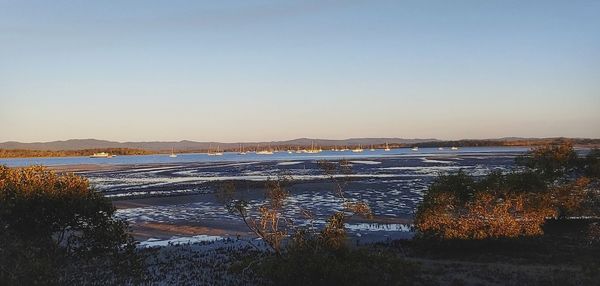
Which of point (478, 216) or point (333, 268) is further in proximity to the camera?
point (478, 216)

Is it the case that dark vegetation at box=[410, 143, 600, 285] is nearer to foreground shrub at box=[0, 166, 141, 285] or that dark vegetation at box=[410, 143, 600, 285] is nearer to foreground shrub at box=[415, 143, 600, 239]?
foreground shrub at box=[415, 143, 600, 239]

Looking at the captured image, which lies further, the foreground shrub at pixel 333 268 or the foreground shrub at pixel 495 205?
the foreground shrub at pixel 495 205

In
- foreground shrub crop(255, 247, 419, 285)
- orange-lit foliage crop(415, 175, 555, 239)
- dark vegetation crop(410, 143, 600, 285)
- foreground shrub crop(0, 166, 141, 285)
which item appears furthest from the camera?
orange-lit foliage crop(415, 175, 555, 239)

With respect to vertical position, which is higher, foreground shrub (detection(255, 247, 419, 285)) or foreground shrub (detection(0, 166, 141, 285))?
foreground shrub (detection(0, 166, 141, 285))

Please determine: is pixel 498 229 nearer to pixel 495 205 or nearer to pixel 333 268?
pixel 495 205

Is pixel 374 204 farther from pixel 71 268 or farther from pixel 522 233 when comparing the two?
pixel 71 268

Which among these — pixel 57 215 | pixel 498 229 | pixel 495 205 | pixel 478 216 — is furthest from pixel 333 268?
pixel 495 205

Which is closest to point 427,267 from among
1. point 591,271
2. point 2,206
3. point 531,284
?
point 531,284

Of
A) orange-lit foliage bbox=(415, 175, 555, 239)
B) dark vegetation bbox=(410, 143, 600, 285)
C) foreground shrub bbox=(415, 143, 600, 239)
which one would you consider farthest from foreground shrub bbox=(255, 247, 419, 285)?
foreground shrub bbox=(415, 143, 600, 239)

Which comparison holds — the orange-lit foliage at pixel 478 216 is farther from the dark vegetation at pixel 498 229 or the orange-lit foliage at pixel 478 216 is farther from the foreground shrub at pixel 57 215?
the foreground shrub at pixel 57 215

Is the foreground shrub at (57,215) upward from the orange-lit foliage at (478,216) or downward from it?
upward

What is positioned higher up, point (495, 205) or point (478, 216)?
point (495, 205)

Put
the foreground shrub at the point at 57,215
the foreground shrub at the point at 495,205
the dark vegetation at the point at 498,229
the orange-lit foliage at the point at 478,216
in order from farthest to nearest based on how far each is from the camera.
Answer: the foreground shrub at the point at 495,205 < the orange-lit foliage at the point at 478,216 < the dark vegetation at the point at 498,229 < the foreground shrub at the point at 57,215

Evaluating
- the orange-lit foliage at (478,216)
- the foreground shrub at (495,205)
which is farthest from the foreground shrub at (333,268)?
the foreground shrub at (495,205)
